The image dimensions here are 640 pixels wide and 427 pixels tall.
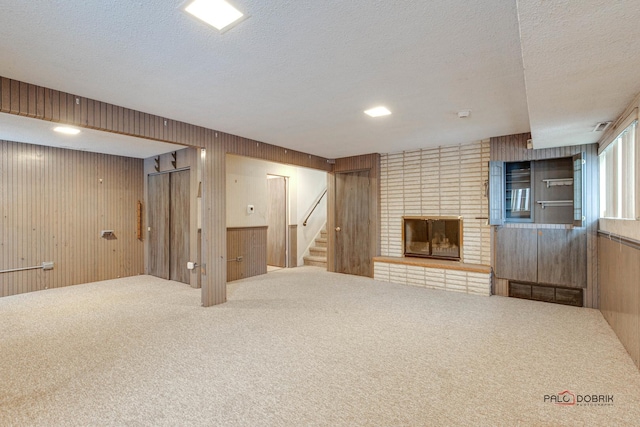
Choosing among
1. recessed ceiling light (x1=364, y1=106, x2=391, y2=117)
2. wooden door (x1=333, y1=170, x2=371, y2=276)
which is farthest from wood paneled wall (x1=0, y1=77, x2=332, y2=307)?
recessed ceiling light (x1=364, y1=106, x2=391, y2=117)

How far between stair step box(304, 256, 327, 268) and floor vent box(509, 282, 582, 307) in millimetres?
3908

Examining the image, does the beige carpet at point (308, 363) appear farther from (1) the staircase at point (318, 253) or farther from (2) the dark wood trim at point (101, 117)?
(1) the staircase at point (318, 253)

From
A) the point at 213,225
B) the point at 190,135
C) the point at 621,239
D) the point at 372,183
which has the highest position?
the point at 190,135

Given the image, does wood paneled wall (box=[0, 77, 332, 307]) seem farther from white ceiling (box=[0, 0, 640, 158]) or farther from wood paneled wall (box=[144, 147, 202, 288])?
wood paneled wall (box=[144, 147, 202, 288])

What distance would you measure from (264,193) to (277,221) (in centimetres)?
110

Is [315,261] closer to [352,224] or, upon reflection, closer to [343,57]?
[352,224]

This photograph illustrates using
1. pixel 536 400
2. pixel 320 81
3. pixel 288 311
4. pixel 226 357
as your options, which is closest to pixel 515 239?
pixel 536 400

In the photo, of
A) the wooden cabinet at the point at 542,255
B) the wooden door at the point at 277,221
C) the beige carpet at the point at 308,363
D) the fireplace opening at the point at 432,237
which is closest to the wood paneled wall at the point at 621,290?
the beige carpet at the point at 308,363

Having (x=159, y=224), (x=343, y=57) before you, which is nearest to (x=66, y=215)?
(x=159, y=224)

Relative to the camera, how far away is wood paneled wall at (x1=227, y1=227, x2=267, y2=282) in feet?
19.8

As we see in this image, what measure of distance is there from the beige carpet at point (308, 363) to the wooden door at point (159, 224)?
1.78 meters

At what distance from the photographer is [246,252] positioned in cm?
631

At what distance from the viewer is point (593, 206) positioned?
4203mm

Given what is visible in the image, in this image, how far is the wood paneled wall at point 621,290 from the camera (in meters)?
2.66
